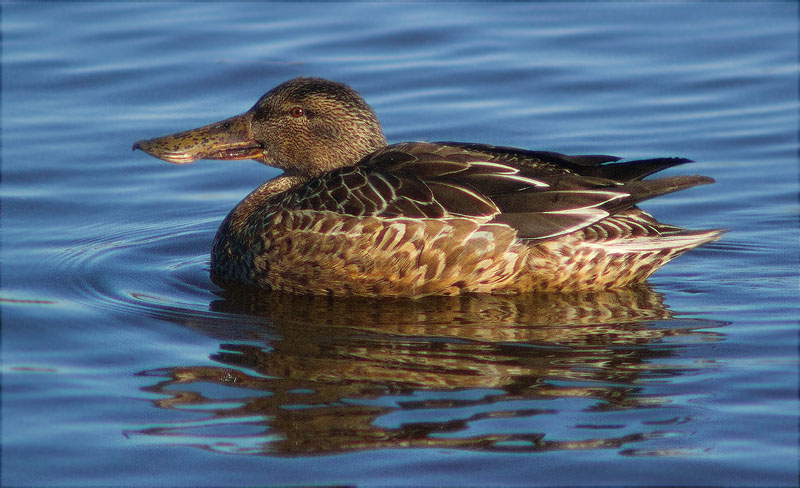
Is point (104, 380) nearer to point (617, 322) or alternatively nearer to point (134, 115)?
point (617, 322)

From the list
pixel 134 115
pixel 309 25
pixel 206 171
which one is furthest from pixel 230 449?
pixel 309 25

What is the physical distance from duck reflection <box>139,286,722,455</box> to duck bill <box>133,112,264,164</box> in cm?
108

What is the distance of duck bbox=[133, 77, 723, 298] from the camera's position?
7203mm

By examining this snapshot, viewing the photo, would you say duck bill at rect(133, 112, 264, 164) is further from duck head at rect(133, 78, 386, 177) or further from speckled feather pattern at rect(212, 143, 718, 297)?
speckled feather pattern at rect(212, 143, 718, 297)

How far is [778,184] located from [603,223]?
2425 mm

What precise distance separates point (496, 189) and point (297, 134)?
1555 millimetres

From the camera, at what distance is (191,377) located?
6.29m

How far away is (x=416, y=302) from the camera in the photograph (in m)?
7.41

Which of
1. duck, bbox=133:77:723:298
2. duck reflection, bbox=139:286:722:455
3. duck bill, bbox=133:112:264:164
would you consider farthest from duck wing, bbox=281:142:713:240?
duck bill, bbox=133:112:264:164

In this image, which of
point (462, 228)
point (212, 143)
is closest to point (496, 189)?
point (462, 228)

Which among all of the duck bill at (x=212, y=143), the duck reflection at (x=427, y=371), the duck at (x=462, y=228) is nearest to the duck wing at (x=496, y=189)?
the duck at (x=462, y=228)

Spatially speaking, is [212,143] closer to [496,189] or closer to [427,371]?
[496,189]

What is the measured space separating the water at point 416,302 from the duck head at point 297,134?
77 cm

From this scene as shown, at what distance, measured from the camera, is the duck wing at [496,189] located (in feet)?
23.5
